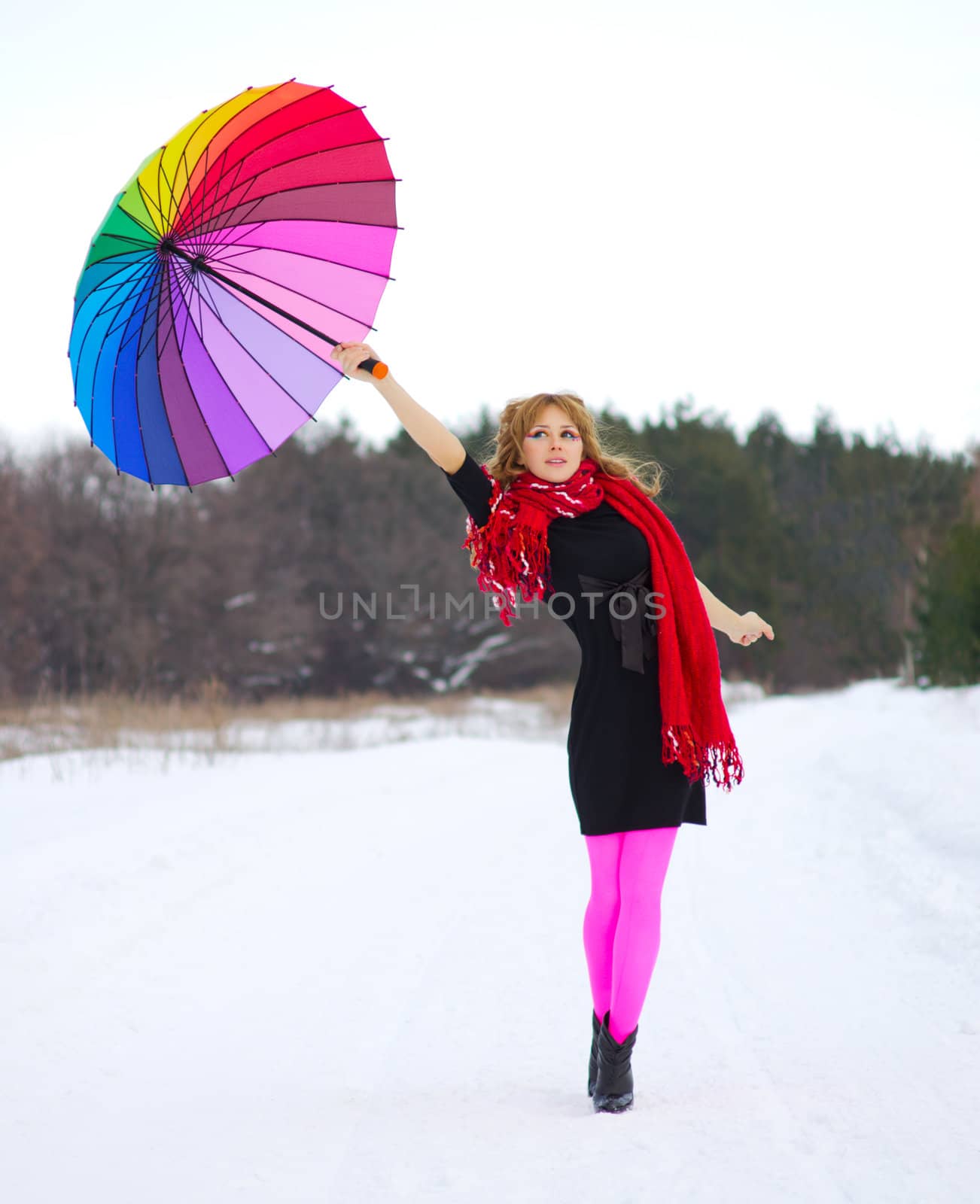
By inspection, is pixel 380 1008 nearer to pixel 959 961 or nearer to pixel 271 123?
pixel 959 961

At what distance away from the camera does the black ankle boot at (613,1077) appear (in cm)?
322

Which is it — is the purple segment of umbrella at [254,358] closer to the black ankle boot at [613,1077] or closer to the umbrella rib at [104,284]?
the umbrella rib at [104,284]

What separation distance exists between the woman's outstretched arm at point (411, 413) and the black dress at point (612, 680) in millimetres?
79

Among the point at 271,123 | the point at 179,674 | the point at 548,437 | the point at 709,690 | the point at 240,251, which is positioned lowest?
the point at 179,674

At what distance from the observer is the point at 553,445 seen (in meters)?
3.53

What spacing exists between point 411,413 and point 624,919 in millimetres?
1640

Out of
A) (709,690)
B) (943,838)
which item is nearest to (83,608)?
(943,838)

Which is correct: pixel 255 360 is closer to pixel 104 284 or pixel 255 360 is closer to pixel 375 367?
pixel 104 284

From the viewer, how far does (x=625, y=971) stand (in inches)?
132

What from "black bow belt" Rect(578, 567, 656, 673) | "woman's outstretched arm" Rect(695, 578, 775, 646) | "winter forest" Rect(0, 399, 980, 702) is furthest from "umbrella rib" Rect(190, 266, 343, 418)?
"winter forest" Rect(0, 399, 980, 702)

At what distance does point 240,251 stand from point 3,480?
2909 cm

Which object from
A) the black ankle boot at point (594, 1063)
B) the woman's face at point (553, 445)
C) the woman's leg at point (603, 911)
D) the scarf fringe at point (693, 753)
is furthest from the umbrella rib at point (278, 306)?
the black ankle boot at point (594, 1063)

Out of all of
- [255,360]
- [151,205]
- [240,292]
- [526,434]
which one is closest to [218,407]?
[255,360]

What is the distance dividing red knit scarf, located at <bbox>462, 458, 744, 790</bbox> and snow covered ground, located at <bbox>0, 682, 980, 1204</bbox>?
1.04m
